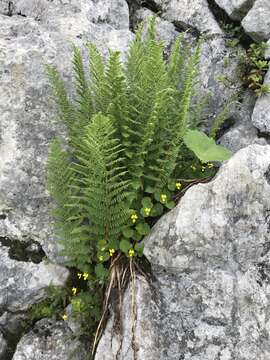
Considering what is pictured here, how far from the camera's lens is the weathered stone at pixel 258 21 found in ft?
16.1

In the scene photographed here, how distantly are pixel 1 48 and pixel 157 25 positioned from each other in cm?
194

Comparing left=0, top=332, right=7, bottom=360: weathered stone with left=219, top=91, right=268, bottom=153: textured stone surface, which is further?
left=219, top=91, right=268, bottom=153: textured stone surface

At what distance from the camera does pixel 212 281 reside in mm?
3367

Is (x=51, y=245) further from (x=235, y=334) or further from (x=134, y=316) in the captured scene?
(x=235, y=334)

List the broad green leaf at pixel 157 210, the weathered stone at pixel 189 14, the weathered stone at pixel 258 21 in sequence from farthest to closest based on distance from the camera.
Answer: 1. the weathered stone at pixel 189 14
2. the weathered stone at pixel 258 21
3. the broad green leaf at pixel 157 210

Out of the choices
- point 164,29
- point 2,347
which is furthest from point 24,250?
point 164,29

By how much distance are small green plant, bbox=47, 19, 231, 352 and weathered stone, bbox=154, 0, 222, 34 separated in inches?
71.6

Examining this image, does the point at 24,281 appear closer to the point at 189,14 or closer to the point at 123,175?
the point at 123,175

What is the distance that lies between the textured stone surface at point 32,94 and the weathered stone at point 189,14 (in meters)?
0.76

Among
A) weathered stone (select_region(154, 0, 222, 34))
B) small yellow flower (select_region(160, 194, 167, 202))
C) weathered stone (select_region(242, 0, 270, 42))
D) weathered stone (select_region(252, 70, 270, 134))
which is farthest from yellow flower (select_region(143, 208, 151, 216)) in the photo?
weathered stone (select_region(154, 0, 222, 34))

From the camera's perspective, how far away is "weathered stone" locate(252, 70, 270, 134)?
454cm

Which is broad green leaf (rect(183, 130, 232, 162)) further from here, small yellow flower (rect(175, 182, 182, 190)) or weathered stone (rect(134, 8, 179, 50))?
weathered stone (rect(134, 8, 179, 50))

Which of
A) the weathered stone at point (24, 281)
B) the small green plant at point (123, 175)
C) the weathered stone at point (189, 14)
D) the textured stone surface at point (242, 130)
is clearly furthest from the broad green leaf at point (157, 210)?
the weathered stone at point (189, 14)

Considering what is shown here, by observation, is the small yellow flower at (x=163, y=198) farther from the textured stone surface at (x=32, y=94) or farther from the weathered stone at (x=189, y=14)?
the weathered stone at (x=189, y=14)
